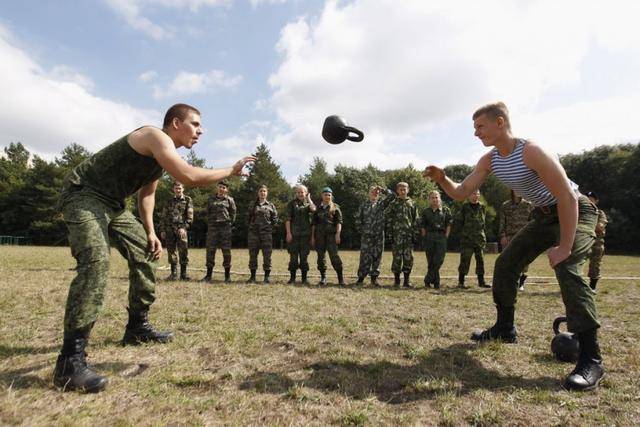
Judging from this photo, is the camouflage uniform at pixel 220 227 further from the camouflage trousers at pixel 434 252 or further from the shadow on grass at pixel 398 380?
the shadow on grass at pixel 398 380

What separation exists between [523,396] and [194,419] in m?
2.25

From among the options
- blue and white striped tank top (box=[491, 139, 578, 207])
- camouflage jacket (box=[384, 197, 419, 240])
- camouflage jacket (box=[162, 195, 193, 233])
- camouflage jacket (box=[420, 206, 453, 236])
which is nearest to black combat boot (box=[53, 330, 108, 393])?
blue and white striped tank top (box=[491, 139, 578, 207])

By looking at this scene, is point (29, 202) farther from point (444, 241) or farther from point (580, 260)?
point (580, 260)

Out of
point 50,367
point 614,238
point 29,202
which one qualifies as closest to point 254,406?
point 50,367

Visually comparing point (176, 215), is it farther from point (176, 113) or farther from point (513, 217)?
point (513, 217)

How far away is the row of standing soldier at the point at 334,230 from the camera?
9156 mm

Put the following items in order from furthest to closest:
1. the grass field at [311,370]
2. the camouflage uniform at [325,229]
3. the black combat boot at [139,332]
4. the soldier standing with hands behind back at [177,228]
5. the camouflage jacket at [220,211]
Answer: the camouflage jacket at [220,211] → the soldier standing with hands behind back at [177,228] → the camouflage uniform at [325,229] → the black combat boot at [139,332] → the grass field at [311,370]

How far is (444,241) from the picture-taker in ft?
30.5

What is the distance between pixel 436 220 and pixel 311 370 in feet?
23.0

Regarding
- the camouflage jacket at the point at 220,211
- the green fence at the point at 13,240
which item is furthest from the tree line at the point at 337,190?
the camouflage jacket at the point at 220,211

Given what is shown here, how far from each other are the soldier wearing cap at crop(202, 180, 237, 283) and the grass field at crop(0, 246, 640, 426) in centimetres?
344

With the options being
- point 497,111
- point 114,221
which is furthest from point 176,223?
point 497,111

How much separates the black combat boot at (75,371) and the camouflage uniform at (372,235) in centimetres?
702

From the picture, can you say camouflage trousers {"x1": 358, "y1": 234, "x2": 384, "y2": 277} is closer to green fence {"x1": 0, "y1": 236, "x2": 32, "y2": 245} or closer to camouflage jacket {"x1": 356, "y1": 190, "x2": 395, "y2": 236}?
camouflage jacket {"x1": 356, "y1": 190, "x2": 395, "y2": 236}
